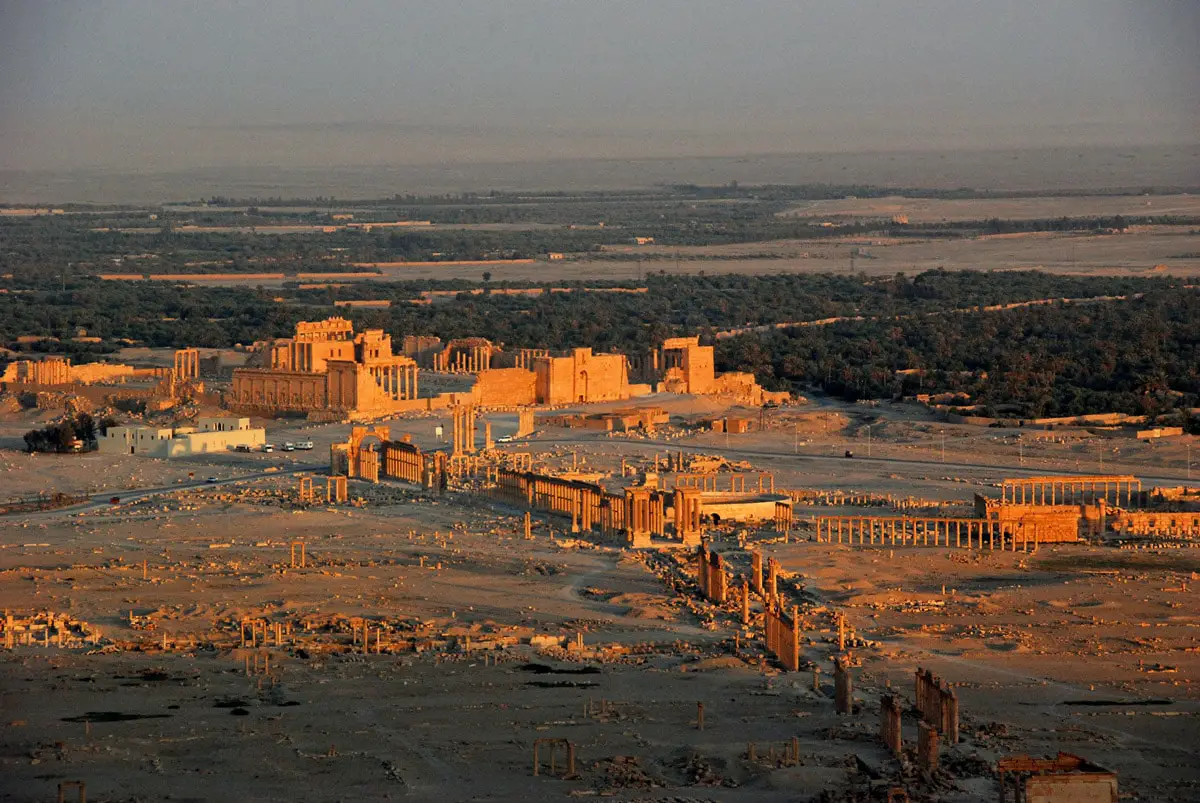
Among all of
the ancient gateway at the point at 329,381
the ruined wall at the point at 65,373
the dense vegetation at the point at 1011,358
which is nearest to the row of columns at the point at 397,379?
the ancient gateway at the point at 329,381

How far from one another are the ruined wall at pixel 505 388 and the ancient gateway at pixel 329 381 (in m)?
1.66

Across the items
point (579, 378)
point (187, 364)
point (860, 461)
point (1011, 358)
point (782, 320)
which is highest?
point (579, 378)

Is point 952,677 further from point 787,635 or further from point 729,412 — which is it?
point 729,412

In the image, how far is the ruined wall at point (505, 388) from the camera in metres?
57.8

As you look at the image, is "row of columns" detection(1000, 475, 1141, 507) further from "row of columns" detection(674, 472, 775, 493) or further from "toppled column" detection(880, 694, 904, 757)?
"toppled column" detection(880, 694, 904, 757)

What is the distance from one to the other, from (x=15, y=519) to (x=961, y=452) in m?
20.3

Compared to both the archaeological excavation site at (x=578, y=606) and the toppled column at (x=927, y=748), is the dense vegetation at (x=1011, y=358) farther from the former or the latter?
the toppled column at (x=927, y=748)

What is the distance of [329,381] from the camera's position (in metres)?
55.7

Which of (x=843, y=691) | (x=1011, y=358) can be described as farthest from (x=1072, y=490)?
(x=1011, y=358)

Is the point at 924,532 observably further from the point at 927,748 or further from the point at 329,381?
the point at 329,381

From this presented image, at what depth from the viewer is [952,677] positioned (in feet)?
88.3

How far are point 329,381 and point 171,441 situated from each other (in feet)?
19.9

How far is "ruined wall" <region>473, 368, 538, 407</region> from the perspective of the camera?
57.8m

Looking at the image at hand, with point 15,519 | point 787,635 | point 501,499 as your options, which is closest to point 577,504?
point 501,499
